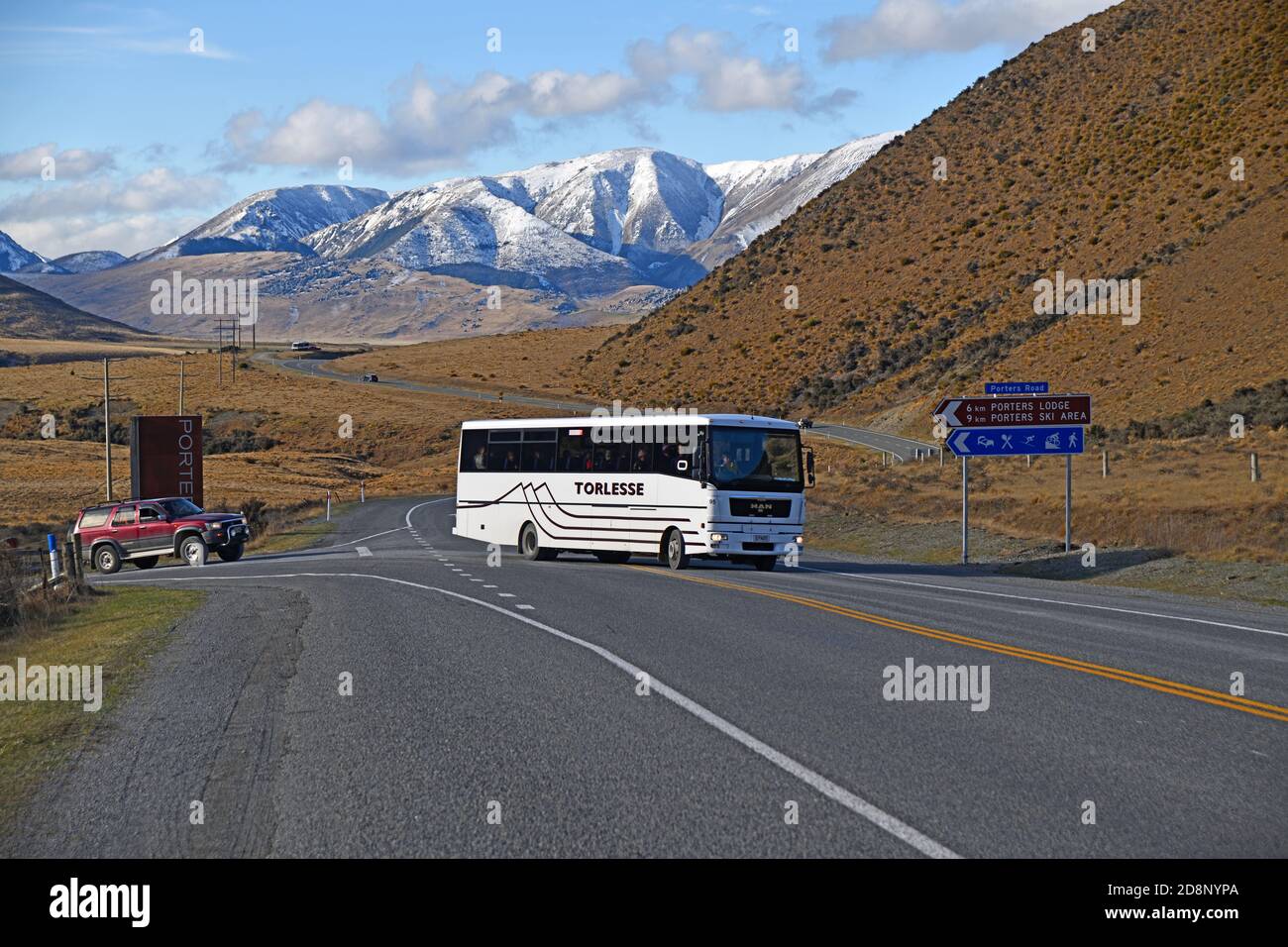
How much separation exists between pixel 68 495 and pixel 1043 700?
213 feet

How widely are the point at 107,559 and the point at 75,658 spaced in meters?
21.7

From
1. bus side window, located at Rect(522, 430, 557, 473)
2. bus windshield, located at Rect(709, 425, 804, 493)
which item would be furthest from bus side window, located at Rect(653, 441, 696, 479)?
bus side window, located at Rect(522, 430, 557, 473)

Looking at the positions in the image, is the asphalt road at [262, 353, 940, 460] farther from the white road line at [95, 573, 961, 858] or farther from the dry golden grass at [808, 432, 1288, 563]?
the white road line at [95, 573, 961, 858]

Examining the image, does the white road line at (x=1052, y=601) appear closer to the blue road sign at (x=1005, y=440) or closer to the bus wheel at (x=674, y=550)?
the bus wheel at (x=674, y=550)

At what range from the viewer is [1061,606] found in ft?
64.3

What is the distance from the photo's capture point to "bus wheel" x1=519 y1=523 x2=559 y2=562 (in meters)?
31.1

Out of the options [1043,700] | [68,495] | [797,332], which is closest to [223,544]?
[1043,700]

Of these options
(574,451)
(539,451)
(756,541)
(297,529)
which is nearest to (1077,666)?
(756,541)

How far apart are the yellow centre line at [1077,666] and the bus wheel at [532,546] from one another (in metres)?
11.9

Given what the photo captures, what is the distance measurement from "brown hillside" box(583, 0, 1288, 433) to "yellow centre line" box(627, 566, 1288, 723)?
45338mm

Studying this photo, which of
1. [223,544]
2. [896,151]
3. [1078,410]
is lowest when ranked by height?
[223,544]

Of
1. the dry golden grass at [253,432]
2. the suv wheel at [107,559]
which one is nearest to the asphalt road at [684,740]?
the suv wheel at [107,559]
